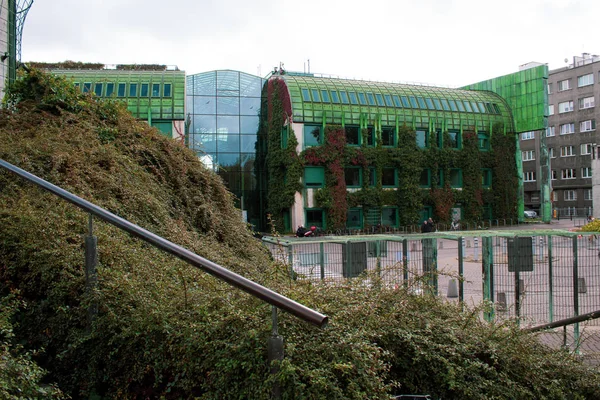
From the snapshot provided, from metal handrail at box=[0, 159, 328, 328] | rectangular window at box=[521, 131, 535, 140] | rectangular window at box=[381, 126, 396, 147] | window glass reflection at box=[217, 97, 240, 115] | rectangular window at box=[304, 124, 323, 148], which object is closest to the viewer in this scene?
metal handrail at box=[0, 159, 328, 328]

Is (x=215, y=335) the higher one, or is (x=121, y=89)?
(x=121, y=89)

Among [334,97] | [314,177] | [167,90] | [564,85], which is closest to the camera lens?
[167,90]

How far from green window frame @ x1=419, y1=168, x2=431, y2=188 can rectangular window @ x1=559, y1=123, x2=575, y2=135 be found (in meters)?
30.2

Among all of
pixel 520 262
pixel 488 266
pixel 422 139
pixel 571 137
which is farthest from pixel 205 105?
pixel 571 137

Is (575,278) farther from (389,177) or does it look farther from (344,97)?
(344,97)

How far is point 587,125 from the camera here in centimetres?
5925

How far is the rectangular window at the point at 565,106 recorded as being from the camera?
60.9 meters

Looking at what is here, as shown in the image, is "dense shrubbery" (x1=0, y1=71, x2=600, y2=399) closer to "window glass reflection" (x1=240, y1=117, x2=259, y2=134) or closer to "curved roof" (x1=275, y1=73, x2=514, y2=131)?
"curved roof" (x1=275, y1=73, x2=514, y2=131)

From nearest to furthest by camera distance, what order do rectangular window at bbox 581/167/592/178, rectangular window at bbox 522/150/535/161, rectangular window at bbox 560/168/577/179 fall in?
rectangular window at bbox 581/167/592/178 → rectangular window at bbox 560/168/577/179 → rectangular window at bbox 522/150/535/161

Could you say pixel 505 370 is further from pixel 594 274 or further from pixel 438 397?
pixel 594 274

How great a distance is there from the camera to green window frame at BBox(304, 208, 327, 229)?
37500mm

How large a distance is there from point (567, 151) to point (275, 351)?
2657 inches

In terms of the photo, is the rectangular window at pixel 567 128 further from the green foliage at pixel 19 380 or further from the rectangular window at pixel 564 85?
the green foliage at pixel 19 380

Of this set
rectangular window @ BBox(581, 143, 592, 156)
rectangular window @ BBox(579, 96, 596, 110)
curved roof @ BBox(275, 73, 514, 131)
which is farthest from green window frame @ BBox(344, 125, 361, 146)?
rectangular window @ BBox(579, 96, 596, 110)
